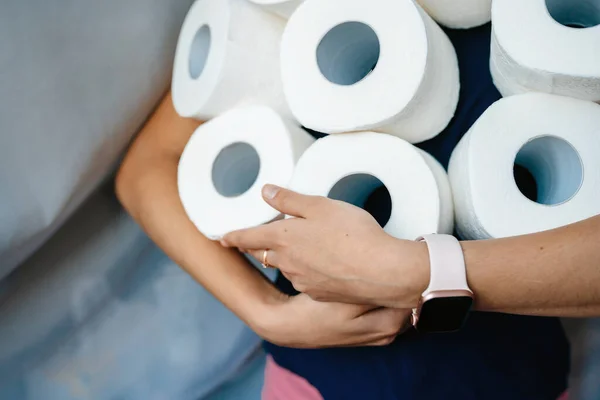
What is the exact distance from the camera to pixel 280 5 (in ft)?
2.14

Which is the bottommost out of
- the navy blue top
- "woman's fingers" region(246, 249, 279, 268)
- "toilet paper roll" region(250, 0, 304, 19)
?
the navy blue top

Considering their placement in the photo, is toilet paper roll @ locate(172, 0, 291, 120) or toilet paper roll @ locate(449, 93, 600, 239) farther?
toilet paper roll @ locate(172, 0, 291, 120)

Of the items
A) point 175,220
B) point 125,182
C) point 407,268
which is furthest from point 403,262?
point 125,182

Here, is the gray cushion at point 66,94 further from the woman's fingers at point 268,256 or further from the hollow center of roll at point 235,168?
the woman's fingers at point 268,256

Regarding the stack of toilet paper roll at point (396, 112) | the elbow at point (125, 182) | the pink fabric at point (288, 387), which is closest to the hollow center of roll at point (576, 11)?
the stack of toilet paper roll at point (396, 112)

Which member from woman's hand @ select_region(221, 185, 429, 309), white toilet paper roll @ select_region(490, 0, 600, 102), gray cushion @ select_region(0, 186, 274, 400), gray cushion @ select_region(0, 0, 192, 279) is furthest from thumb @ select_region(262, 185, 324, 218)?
gray cushion @ select_region(0, 186, 274, 400)

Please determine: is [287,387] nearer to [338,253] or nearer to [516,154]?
[338,253]

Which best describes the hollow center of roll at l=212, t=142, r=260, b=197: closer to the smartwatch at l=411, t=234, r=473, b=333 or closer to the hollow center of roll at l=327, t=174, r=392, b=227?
the hollow center of roll at l=327, t=174, r=392, b=227

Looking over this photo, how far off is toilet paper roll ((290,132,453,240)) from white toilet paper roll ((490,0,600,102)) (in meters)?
0.12

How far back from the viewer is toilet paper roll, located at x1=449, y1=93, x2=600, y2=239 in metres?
0.54

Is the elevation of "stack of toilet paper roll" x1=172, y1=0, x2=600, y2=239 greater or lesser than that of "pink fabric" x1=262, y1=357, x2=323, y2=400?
greater

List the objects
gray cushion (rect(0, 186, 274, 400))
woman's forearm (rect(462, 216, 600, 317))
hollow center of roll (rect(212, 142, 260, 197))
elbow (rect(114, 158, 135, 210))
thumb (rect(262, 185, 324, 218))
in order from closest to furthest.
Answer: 1. woman's forearm (rect(462, 216, 600, 317))
2. thumb (rect(262, 185, 324, 218))
3. hollow center of roll (rect(212, 142, 260, 197))
4. elbow (rect(114, 158, 135, 210))
5. gray cushion (rect(0, 186, 274, 400))

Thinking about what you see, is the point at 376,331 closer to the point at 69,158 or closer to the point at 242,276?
the point at 242,276

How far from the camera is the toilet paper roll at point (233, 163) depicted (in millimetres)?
648
